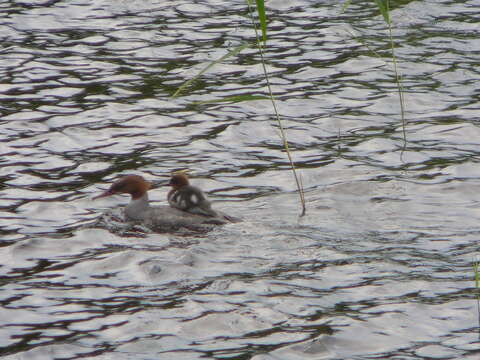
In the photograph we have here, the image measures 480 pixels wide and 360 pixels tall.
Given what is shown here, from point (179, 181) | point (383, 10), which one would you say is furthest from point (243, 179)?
point (383, 10)

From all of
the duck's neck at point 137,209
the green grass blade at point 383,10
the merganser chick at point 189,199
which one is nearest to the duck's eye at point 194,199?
the merganser chick at point 189,199

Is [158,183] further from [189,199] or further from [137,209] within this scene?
[189,199]

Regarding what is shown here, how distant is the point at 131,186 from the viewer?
9.35 metres

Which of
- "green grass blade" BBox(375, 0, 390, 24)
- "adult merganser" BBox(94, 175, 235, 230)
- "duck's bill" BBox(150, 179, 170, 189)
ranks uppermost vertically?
"green grass blade" BBox(375, 0, 390, 24)

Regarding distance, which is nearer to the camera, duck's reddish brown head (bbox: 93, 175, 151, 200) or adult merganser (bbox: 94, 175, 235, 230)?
adult merganser (bbox: 94, 175, 235, 230)

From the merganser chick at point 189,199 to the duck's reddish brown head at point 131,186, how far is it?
0.26m

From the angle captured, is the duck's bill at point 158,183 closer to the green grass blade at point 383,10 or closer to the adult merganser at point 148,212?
the adult merganser at point 148,212

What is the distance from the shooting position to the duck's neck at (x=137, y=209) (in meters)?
9.20

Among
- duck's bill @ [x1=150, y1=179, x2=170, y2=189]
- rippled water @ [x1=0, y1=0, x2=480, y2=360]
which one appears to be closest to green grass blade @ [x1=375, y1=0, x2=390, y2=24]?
rippled water @ [x1=0, y1=0, x2=480, y2=360]

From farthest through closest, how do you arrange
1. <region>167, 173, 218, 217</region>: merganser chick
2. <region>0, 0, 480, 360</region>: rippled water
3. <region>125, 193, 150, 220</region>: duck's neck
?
<region>125, 193, 150, 220</region>: duck's neck < <region>167, 173, 218, 217</region>: merganser chick < <region>0, 0, 480, 360</region>: rippled water

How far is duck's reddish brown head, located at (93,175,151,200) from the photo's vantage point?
934cm

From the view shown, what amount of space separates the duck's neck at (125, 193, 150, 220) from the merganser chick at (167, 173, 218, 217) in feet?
0.80

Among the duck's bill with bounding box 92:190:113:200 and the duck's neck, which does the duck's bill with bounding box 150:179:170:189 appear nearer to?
the duck's bill with bounding box 92:190:113:200

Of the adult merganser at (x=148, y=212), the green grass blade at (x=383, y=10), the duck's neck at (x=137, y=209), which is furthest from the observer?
the duck's neck at (x=137, y=209)
